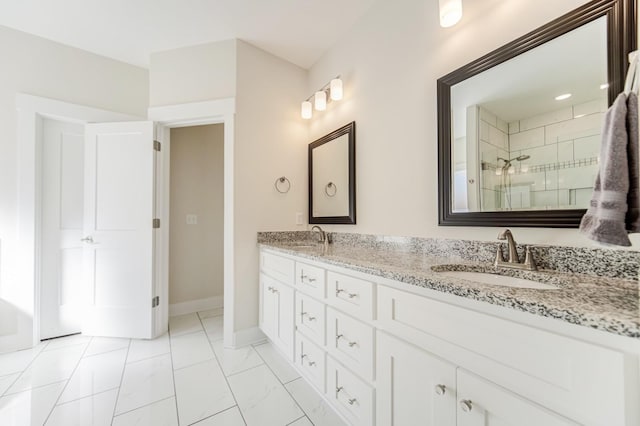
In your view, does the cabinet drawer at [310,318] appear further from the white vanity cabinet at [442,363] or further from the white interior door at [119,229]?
the white interior door at [119,229]

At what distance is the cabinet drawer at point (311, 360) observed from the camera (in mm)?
1370

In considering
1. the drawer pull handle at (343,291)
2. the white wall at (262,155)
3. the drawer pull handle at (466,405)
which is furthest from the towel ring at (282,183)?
the drawer pull handle at (466,405)

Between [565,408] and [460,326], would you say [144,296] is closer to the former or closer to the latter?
[460,326]

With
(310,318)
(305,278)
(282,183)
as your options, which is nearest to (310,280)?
(305,278)

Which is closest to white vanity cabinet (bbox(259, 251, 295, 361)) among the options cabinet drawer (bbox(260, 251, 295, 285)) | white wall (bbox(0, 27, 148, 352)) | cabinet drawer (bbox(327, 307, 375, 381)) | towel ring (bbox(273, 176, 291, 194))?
cabinet drawer (bbox(260, 251, 295, 285))

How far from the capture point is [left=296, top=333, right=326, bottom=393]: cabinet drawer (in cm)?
137

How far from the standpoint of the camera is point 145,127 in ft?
7.50

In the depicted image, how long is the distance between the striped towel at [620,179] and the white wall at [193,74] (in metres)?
2.26

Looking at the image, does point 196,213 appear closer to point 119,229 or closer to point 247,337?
point 119,229

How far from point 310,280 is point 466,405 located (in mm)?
911

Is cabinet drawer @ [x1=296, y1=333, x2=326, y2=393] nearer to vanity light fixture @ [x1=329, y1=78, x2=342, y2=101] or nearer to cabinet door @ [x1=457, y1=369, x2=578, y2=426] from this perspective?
cabinet door @ [x1=457, y1=369, x2=578, y2=426]

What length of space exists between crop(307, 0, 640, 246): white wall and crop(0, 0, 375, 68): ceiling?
260 mm

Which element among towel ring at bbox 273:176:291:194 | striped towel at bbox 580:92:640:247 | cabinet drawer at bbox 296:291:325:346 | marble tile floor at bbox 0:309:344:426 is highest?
towel ring at bbox 273:176:291:194

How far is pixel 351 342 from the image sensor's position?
3.84 ft
